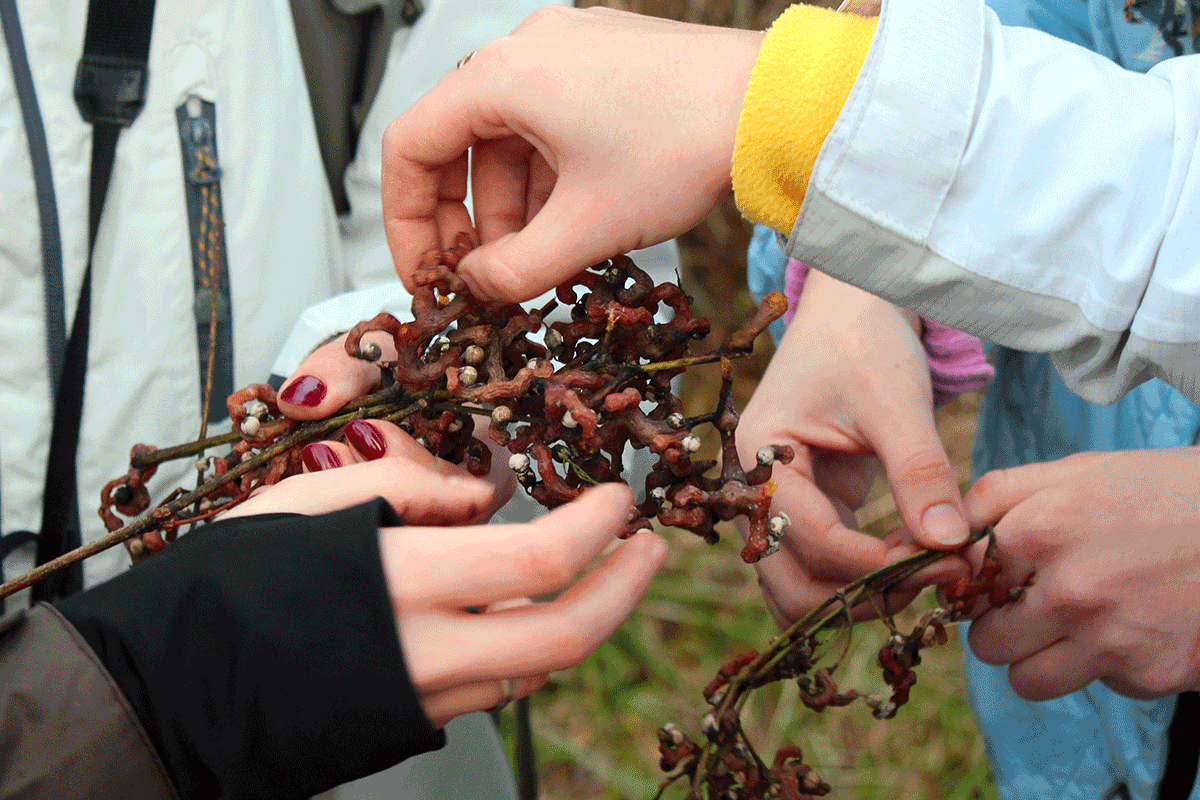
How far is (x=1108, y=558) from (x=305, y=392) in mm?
653

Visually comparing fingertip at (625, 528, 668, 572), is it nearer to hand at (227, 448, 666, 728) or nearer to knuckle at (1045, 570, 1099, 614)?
hand at (227, 448, 666, 728)

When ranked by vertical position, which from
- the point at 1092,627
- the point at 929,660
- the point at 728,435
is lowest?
the point at 929,660

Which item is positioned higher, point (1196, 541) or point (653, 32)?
point (653, 32)

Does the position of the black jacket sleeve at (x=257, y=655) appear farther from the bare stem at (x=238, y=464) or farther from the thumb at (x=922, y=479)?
the thumb at (x=922, y=479)

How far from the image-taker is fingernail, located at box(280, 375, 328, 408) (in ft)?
1.99

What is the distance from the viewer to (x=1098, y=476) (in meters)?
0.66

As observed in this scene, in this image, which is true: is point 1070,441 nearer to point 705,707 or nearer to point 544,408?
point 544,408

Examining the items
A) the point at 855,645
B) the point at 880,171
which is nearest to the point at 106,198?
the point at 880,171

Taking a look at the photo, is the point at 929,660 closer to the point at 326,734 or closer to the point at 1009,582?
the point at 1009,582

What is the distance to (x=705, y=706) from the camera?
1824 mm

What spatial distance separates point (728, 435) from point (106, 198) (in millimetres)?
746

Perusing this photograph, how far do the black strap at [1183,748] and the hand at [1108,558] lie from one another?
3.6 inches

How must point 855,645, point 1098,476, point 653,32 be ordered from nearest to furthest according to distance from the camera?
point 653,32, point 1098,476, point 855,645

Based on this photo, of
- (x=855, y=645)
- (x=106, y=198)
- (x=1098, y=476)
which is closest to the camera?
(x=1098, y=476)
